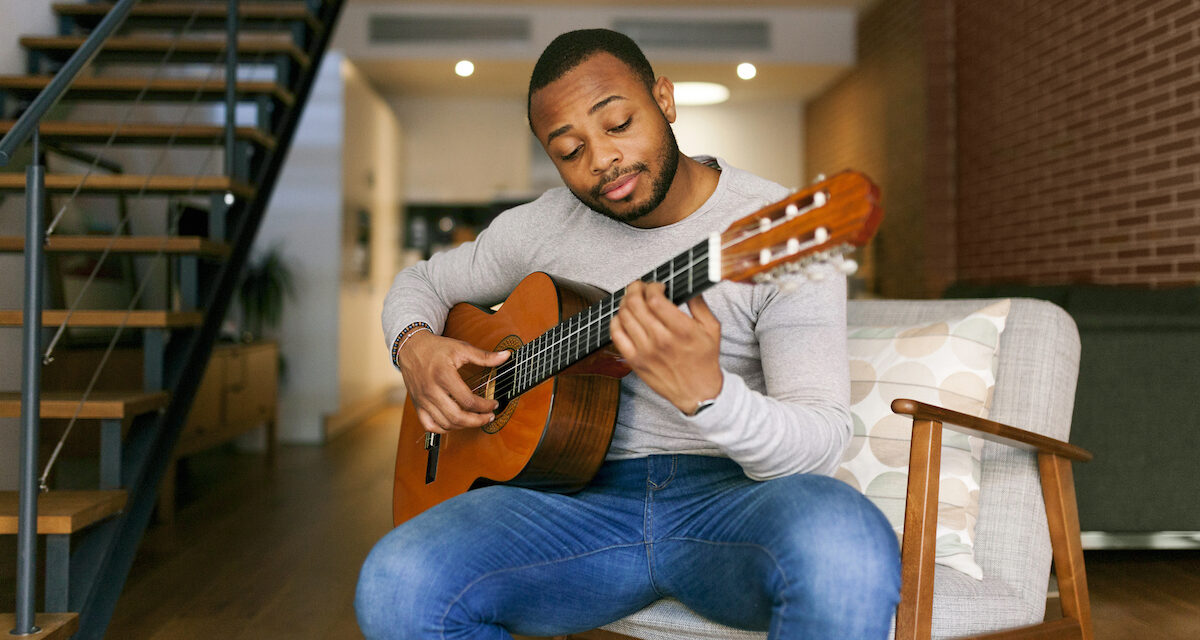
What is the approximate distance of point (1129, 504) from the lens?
7.67 ft

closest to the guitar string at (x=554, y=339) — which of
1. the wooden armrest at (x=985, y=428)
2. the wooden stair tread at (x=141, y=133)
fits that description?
the wooden armrest at (x=985, y=428)

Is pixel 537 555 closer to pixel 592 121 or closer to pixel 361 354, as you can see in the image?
pixel 592 121

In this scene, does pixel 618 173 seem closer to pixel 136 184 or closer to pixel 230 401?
pixel 136 184

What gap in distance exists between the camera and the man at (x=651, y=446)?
0.91m

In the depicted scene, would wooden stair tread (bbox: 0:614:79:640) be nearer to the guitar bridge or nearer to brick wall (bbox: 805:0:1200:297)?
the guitar bridge

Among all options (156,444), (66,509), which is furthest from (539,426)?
(156,444)

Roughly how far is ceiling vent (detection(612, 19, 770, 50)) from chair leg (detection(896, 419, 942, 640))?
525 centimetres

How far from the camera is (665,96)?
1.31 meters

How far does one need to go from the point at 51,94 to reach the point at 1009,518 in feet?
6.05

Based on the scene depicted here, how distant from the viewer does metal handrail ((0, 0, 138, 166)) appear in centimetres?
148

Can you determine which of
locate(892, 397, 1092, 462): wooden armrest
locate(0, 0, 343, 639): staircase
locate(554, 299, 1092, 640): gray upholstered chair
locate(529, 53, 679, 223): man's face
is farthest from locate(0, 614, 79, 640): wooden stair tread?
locate(892, 397, 1092, 462): wooden armrest

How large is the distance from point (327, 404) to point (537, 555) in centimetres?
420

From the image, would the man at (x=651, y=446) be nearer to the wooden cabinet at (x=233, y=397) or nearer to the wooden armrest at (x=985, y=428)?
the wooden armrest at (x=985, y=428)

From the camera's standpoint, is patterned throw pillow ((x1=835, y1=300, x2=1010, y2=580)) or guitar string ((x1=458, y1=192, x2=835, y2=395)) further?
patterned throw pillow ((x1=835, y1=300, x2=1010, y2=580))
